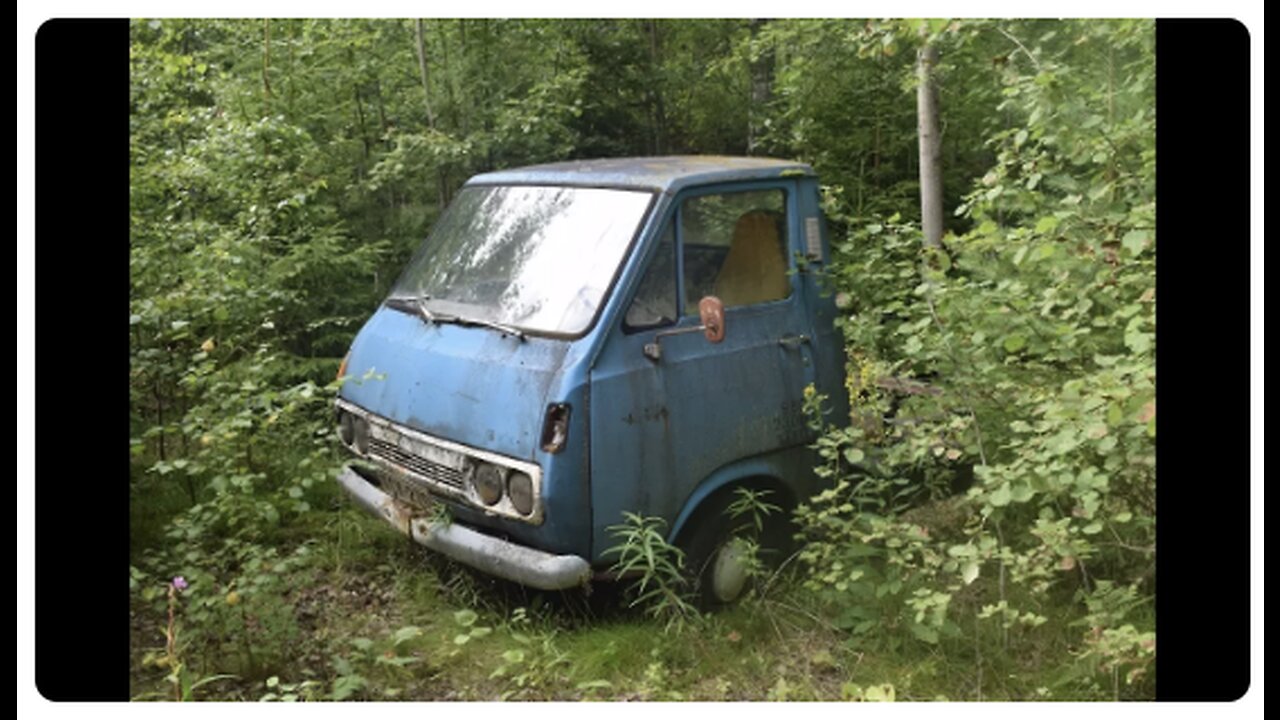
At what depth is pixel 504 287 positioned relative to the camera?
11.2ft

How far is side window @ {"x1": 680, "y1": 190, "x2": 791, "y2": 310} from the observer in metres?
3.38

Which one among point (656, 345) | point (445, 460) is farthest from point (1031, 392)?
point (445, 460)

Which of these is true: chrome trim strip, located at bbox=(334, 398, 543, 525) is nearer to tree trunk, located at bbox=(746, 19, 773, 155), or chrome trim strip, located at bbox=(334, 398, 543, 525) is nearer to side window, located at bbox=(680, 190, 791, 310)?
side window, located at bbox=(680, 190, 791, 310)

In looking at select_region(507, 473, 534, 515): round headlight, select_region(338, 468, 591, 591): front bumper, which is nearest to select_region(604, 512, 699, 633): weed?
select_region(338, 468, 591, 591): front bumper

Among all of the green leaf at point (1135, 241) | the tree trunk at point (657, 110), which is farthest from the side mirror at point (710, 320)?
the green leaf at point (1135, 241)

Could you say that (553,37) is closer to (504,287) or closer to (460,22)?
(460,22)

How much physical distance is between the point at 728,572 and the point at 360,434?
1225mm

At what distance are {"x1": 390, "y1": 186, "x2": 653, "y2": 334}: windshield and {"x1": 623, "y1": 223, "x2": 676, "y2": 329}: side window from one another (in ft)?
0.32

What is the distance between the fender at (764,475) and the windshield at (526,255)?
617 millimetres

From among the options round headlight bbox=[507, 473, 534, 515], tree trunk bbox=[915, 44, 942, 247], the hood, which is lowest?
round headlight bbox=[507, 473, 534, 515]

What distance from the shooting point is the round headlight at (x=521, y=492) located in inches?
120

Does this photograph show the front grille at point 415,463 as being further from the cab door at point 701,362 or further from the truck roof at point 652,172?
the truck roof at point 652,172
